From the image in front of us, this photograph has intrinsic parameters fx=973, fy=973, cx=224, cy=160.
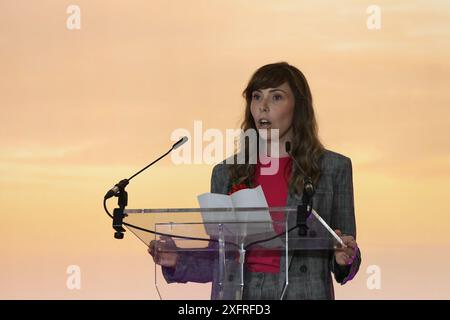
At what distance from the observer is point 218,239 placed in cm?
273

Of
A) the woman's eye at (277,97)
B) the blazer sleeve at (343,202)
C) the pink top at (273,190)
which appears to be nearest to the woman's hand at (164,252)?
the pink top at (273,190)

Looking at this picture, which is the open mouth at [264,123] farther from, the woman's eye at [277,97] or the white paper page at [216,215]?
the white paper page at [216,215]

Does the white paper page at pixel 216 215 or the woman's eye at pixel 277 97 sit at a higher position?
the woman's eye at pixel 277 97

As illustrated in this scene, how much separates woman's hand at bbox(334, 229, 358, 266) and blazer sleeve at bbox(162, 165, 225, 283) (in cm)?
39

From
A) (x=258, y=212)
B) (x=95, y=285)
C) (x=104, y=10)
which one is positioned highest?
(x=104, y=10)

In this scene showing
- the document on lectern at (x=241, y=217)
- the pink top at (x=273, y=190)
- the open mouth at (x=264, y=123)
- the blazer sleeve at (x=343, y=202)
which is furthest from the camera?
the open mouth at (x=264, y=123)

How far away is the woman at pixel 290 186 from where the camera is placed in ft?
9.37

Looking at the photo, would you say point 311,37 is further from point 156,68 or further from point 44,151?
point 44,151

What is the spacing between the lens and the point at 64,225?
14.9 feet

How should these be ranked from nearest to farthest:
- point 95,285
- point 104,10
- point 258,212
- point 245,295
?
point 258,212 → point 245,295 → point 95,285 → point 104,10

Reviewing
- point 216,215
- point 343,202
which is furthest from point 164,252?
point 343,202

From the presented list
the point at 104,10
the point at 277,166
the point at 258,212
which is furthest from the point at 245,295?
the point at 104,10

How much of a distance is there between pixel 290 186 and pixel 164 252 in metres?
0.59

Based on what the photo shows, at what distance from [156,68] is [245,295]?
6.48 ft
